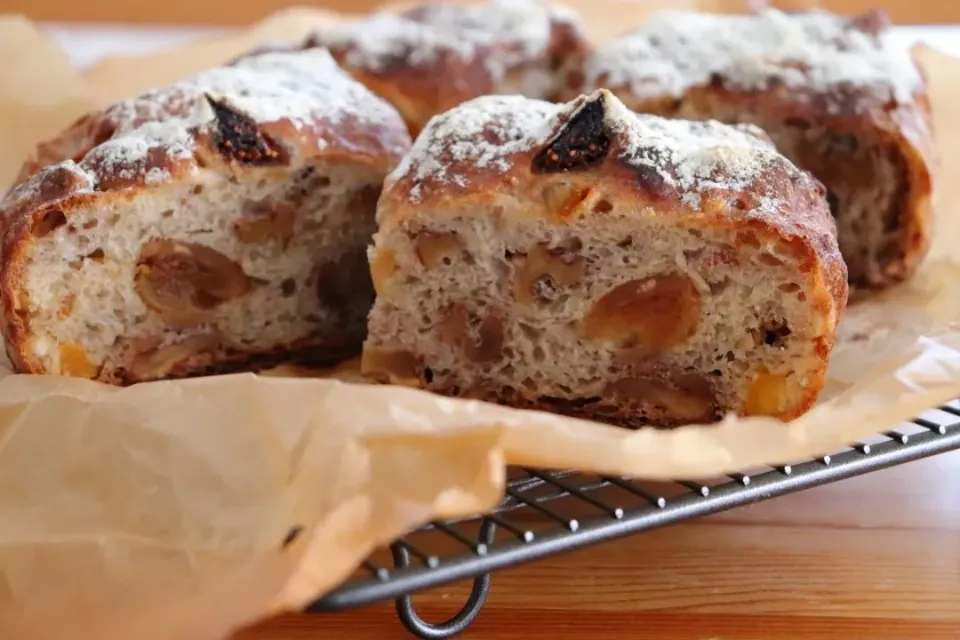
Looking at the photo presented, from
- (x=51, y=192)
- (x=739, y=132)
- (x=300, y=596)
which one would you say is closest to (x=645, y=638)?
(x=300, y=596)

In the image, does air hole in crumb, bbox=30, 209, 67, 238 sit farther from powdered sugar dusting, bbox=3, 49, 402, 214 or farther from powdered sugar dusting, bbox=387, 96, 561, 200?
powdered sugar dusting, bbox=387, 96, 561, 200

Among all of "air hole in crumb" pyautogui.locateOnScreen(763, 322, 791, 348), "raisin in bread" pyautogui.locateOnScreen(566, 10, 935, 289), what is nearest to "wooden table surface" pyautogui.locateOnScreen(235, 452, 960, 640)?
"air hole in crumb" pyautogui.locateOnScreen(763, 322, 791, 348)

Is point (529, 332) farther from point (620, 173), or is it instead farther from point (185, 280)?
point (185, 280)

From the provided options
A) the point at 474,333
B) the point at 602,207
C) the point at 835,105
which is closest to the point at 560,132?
the point at 602,207

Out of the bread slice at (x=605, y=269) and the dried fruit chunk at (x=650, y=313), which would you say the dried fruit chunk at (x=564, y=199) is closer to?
the bread slice at (x=605, y=269)

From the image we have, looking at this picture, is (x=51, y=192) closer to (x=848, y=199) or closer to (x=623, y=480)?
(x=623, y=480)

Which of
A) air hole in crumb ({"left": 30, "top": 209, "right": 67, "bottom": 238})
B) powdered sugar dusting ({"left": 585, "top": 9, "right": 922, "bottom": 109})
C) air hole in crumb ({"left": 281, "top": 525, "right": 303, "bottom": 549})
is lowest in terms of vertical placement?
air hole in crumb ({"left": 281, "top": 525, "right": 303, "bottom": 549})
